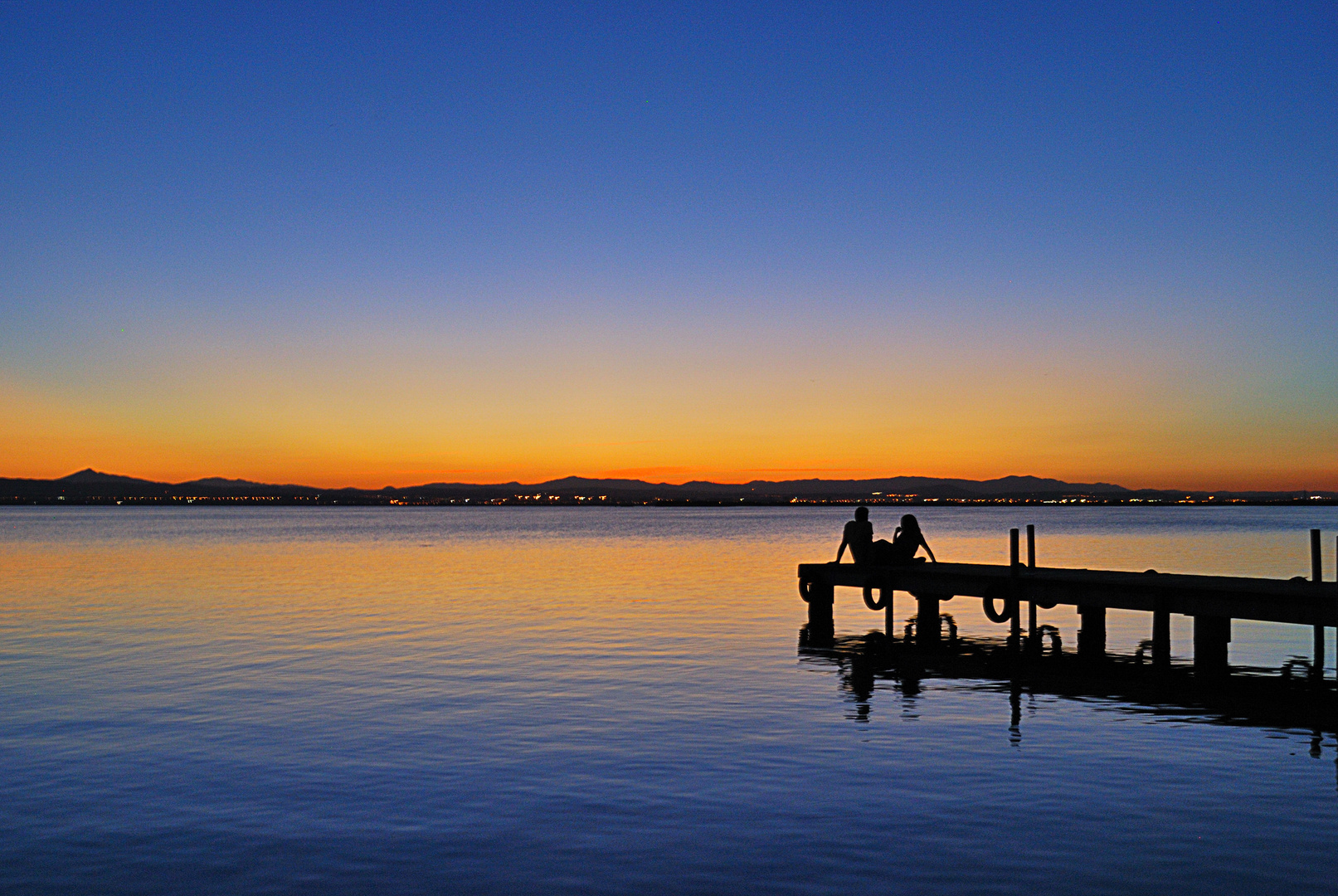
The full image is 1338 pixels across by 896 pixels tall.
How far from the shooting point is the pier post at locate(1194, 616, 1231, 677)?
22000mm

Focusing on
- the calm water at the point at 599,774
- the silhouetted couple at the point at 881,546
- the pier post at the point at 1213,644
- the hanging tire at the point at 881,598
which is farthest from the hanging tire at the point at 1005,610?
the pier post at the point at 1213,644

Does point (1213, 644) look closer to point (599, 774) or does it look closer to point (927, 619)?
point (927, 619)

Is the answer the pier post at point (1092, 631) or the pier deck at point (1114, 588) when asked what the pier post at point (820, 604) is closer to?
the pier deck at point (1114, 588)

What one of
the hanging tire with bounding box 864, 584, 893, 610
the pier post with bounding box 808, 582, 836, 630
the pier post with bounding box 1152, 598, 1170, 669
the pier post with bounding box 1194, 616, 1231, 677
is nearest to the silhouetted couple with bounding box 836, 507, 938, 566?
the hanging tire with bounding box 864, 584, 893, 610

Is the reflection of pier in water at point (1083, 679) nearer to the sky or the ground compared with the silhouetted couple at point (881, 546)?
nearer to the ground

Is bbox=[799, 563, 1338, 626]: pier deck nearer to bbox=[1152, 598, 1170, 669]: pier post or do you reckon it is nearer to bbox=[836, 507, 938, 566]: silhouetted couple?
bbox=[1152, 598, 1170, 669]: pier post

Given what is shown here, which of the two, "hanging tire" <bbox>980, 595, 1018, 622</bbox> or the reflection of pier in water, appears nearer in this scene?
the reflection of pier in water

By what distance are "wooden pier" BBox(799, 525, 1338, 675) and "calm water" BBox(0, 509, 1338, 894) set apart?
2301mm

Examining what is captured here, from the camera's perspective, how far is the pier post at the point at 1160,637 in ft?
72.8

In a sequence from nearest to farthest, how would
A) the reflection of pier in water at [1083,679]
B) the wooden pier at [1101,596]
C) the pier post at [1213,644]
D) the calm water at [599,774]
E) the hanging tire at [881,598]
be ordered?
the calm water at [599,774] < the reflection of pier in water at [1083,679] < the wooden pier at [1101,596] < the pier post at [1213,644] < the hanging tire at [881,598]

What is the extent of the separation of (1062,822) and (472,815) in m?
6.26

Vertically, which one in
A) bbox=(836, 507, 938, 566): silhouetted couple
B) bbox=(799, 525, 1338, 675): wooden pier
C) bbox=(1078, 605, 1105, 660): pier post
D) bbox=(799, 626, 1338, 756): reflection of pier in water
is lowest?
bbox=(799, 626, 1338, 756): reflection of pier in water

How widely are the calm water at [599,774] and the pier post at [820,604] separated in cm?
160

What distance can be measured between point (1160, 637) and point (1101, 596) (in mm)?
1788
